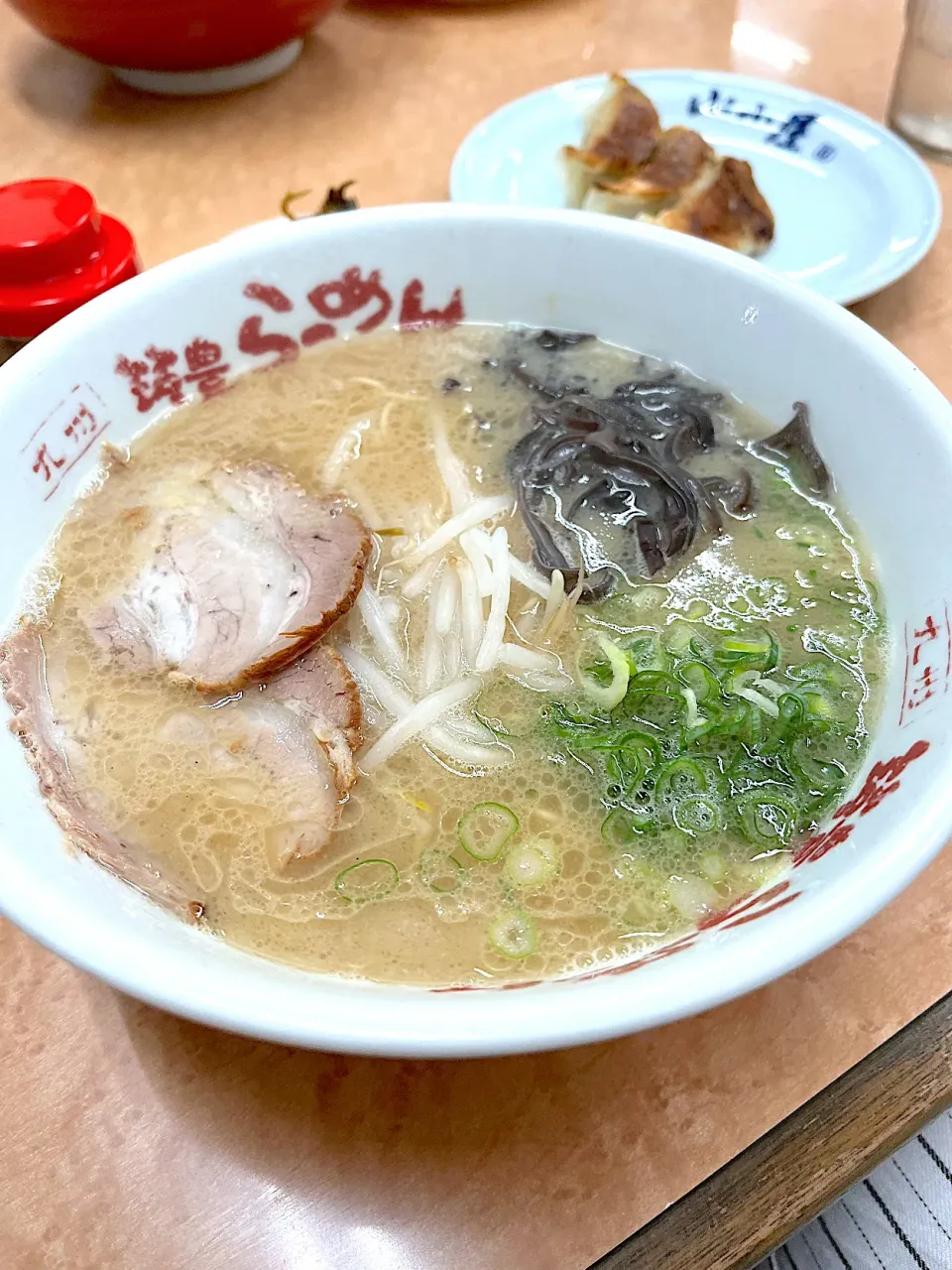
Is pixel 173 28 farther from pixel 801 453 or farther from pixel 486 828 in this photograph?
pixel 486 828

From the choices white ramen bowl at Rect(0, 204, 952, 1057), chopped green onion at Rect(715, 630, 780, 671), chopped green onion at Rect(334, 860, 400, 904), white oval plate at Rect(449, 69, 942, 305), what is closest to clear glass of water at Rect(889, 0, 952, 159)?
white oval plate at Rect(449, 69, 942, 305)

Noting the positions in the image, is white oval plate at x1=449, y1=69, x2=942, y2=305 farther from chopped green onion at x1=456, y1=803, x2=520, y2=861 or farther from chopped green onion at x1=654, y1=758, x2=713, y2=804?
chopped green onion at x1=456, y1=803, x2=520, y2=861

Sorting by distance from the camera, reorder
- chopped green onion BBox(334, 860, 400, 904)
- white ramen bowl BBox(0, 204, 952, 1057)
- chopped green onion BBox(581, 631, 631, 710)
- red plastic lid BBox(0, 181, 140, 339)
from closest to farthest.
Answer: white ramen bowl BBox(0, 204, 952, 1057), chopped green onion BBox(334, 860, 400, 904), chopped green onion BBox(581, 631, 631, 710), red plastic lid BBox(0, 181, 140, 339)

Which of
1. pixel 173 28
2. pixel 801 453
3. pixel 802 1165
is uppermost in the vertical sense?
pixel 173 28

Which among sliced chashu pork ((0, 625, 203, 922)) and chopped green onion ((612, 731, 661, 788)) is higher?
chopped green onion ((612, 731, 661, 788))

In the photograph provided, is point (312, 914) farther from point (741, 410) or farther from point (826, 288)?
point (826, 288)

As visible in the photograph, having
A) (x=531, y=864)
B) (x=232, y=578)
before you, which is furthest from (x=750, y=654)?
(x=232, y=578)
